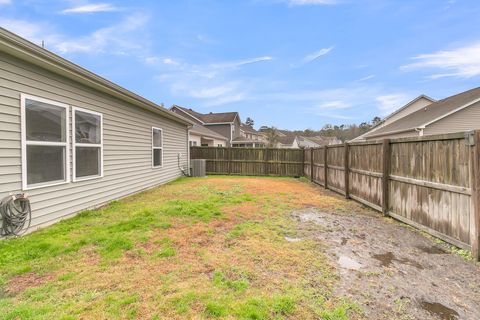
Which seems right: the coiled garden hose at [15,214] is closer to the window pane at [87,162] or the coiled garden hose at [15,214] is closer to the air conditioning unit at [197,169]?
the window pane at [87,162]

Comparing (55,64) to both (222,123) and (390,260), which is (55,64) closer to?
(390,260)

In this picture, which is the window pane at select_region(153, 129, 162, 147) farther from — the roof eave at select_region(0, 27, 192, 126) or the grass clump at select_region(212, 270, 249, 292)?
the grass clump at select_region(212, 270, 249, 292)

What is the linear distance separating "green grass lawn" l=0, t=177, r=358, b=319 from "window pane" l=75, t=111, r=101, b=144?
5.90 feet

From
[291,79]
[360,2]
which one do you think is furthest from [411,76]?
[360,2]

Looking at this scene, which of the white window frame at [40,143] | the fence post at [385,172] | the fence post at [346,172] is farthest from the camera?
the fence post at [346,172]

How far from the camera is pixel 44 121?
Answer: 433 centimetres

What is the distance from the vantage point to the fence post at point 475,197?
9.70 ft

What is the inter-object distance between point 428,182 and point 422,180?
15cm

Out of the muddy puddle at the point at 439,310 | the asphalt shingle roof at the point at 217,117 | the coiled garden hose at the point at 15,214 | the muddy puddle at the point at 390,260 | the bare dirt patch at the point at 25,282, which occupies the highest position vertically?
the asphalt shingle roof at the point at 217,117

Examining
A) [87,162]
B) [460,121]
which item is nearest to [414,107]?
[460,121]

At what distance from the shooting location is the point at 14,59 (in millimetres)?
3783

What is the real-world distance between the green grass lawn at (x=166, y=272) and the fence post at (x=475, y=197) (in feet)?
6.08

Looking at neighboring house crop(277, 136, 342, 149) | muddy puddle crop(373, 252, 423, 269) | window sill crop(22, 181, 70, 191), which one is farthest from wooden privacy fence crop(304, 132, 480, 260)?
neighboring house crop(277, 136, 342, 149)

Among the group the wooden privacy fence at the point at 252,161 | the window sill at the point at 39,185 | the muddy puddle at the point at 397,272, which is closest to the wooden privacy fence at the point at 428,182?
the muddy puddle at the point at 397,272
